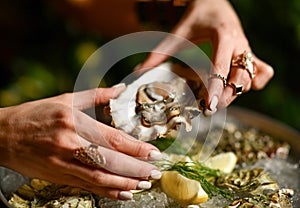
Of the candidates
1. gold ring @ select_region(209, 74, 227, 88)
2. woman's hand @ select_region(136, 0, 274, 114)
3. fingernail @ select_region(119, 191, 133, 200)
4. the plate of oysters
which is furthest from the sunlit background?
fingernail @ select_region(119, 191, 133, 200)

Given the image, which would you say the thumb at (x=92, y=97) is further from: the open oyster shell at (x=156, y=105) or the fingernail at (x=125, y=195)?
the fingernail at (x=125, y=195)

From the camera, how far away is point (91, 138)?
887 millimetres

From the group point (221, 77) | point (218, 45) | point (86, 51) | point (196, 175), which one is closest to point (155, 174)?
point (196, 175)

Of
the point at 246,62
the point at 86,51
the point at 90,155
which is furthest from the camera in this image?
the point at 86,51

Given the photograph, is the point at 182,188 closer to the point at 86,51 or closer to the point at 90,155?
the point at 90,155

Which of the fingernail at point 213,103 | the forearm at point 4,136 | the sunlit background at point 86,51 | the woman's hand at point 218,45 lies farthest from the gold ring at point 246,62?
the sunlit background at point 86,51

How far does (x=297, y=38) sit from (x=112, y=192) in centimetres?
143

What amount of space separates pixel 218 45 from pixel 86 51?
4.13 feet

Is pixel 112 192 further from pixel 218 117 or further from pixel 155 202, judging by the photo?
pixel 218 117

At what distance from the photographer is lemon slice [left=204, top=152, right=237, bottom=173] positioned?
1.15 m

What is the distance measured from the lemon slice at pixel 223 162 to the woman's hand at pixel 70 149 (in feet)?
0.92

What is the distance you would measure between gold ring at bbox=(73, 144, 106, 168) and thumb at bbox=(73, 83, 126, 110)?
14cm

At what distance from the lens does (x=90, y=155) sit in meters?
0.87

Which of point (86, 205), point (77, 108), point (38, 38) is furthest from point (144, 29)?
point (38, 38)
